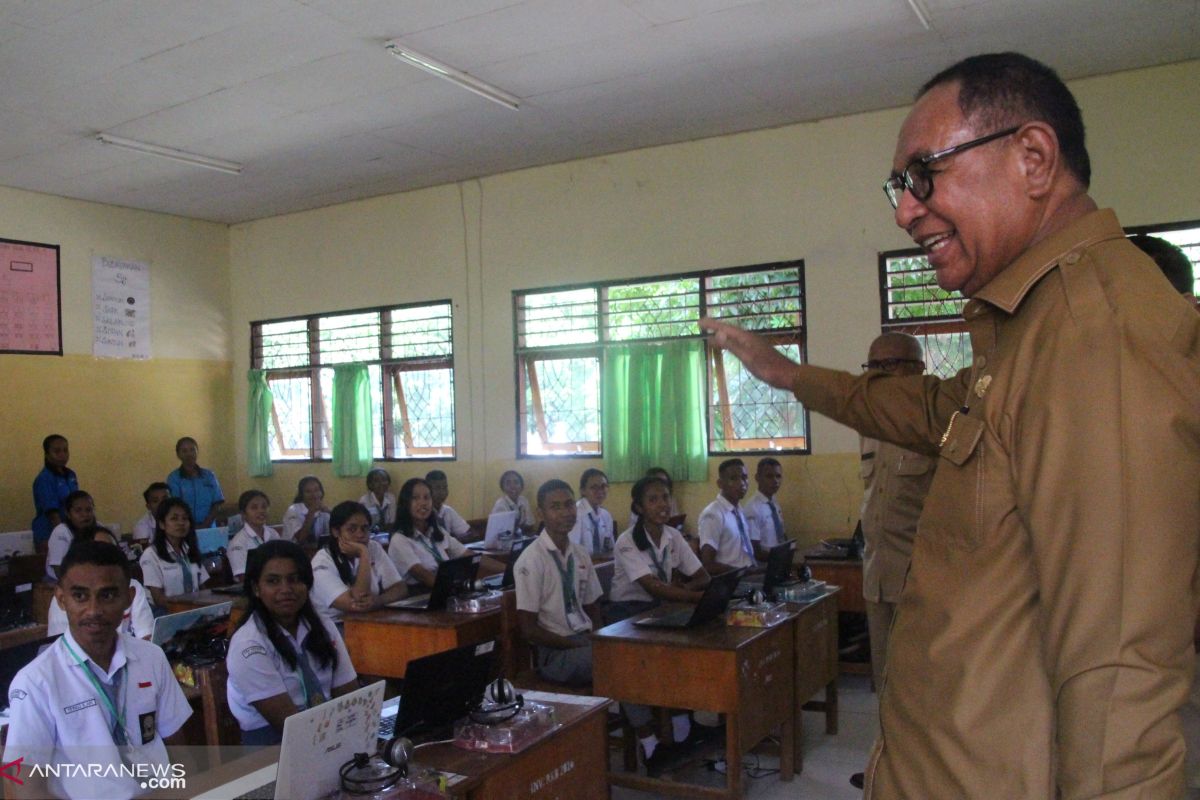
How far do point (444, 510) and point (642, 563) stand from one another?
9.85 feet

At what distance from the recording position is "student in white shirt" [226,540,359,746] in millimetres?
2811

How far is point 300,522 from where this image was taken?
26.1 feet

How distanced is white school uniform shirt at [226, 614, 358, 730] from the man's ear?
8.50 ft

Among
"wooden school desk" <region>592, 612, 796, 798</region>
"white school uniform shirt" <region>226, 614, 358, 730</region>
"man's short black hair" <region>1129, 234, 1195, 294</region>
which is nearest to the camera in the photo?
"man's short black hair" <region>1129, 234, 1195, 294</region>

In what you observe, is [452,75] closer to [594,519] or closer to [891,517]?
[594,519]

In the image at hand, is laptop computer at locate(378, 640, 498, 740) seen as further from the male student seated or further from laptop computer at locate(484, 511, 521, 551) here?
laptop computer at locate(484, 511, 521, 551)

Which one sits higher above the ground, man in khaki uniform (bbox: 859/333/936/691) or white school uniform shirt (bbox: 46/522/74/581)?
man in khaki uniform (bbox: 859/333/936/691)

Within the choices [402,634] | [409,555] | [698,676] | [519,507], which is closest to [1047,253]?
[698,676]

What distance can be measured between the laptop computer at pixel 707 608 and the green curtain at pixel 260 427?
21.2 ft

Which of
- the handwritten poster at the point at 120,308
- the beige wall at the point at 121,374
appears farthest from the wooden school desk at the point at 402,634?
the handwritten poster at the point at 120,308

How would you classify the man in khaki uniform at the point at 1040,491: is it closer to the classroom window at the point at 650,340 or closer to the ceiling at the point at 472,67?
the ceiling at the point at 472,67

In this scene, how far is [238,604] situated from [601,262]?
4.55 m

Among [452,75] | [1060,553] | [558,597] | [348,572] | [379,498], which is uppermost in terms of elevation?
[452,75]

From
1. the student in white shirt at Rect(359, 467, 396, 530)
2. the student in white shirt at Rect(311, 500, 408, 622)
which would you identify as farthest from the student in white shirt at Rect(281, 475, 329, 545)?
the student in white shirt at Rect(311, 500, 408, 622)
